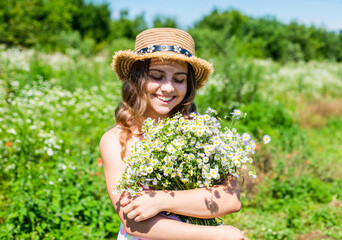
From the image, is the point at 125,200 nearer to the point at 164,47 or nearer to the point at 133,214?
the point at 133,214

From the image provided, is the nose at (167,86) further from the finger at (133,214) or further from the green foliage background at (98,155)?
the finger at (133,214)

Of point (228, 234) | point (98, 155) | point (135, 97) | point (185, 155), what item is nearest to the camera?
point (185, 155)

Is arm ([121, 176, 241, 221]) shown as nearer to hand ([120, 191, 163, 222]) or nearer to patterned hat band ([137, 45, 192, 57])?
hand ([120, 191, 163, 222])

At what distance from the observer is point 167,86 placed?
1.86 meters

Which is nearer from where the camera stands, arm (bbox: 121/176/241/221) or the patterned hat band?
arm (bbox: 121/176/241/221)

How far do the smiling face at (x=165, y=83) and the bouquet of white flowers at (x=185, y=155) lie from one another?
0.41 meters

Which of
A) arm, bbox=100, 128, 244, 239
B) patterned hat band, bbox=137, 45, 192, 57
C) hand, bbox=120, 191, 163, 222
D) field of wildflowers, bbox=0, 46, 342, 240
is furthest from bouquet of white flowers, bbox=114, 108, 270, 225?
patterned hat band, bbox=137, 45, 192, 57

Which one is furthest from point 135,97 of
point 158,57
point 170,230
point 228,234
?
point 228,234

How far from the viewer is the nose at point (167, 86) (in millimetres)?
1855

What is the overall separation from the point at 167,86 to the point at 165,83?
3 centimetres

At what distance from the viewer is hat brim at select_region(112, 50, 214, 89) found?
1823mm

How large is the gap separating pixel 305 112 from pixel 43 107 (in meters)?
7.17

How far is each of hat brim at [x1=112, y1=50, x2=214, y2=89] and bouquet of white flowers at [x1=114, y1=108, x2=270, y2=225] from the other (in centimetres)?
52

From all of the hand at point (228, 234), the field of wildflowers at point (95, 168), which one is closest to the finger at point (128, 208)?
the hand at point (228, 234)
